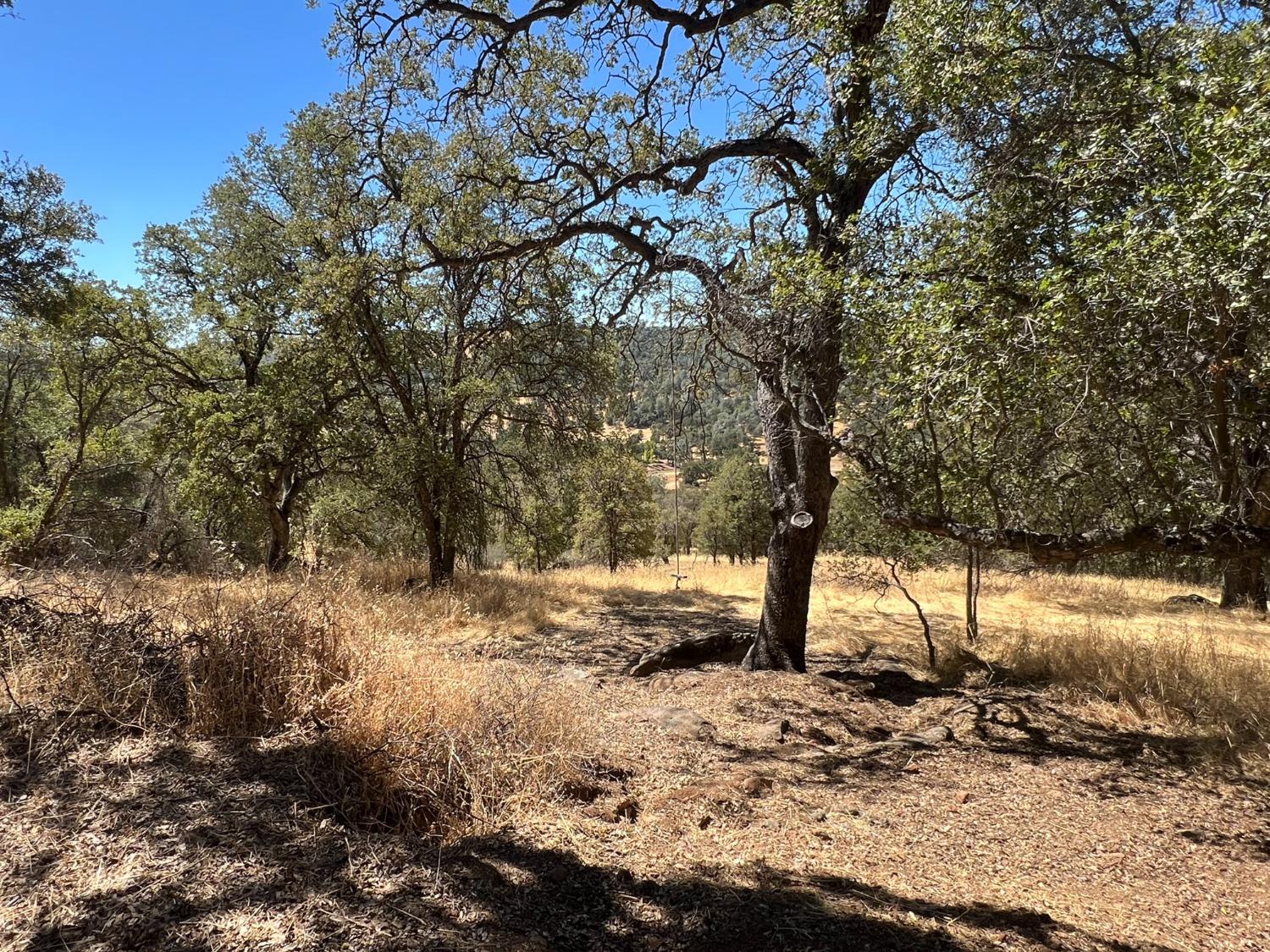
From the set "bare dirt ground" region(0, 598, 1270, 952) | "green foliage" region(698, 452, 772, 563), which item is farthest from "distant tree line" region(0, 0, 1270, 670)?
"green foliage" region(698, 452, 772, 563)

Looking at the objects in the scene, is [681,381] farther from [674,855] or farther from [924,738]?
[674,855]

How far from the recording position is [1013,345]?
295 centimetres

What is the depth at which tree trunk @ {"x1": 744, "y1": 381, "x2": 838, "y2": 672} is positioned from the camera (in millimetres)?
6297

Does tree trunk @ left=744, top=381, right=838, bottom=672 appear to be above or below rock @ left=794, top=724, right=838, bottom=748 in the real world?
above

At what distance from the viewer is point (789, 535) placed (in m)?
6.42

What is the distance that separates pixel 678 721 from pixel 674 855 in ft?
6.75

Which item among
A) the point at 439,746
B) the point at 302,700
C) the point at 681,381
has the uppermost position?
the point at 681,381

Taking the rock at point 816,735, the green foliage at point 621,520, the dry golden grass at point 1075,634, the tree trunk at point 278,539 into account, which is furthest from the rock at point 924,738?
the green foliage at point 621,520

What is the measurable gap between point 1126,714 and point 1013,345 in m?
4.24

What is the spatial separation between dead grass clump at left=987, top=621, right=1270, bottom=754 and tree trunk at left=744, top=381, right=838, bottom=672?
2477 mm

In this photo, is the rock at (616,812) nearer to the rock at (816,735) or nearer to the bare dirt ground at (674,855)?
the bare dirt ground at (674,855)

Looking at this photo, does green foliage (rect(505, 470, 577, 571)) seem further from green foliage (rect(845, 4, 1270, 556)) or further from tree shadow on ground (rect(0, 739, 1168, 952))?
tree shadow on ground (rect(0, 739, 1168, 952))

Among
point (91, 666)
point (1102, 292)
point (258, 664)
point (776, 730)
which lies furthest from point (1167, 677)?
point (91, 666)

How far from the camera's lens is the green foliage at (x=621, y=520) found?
23844mm
